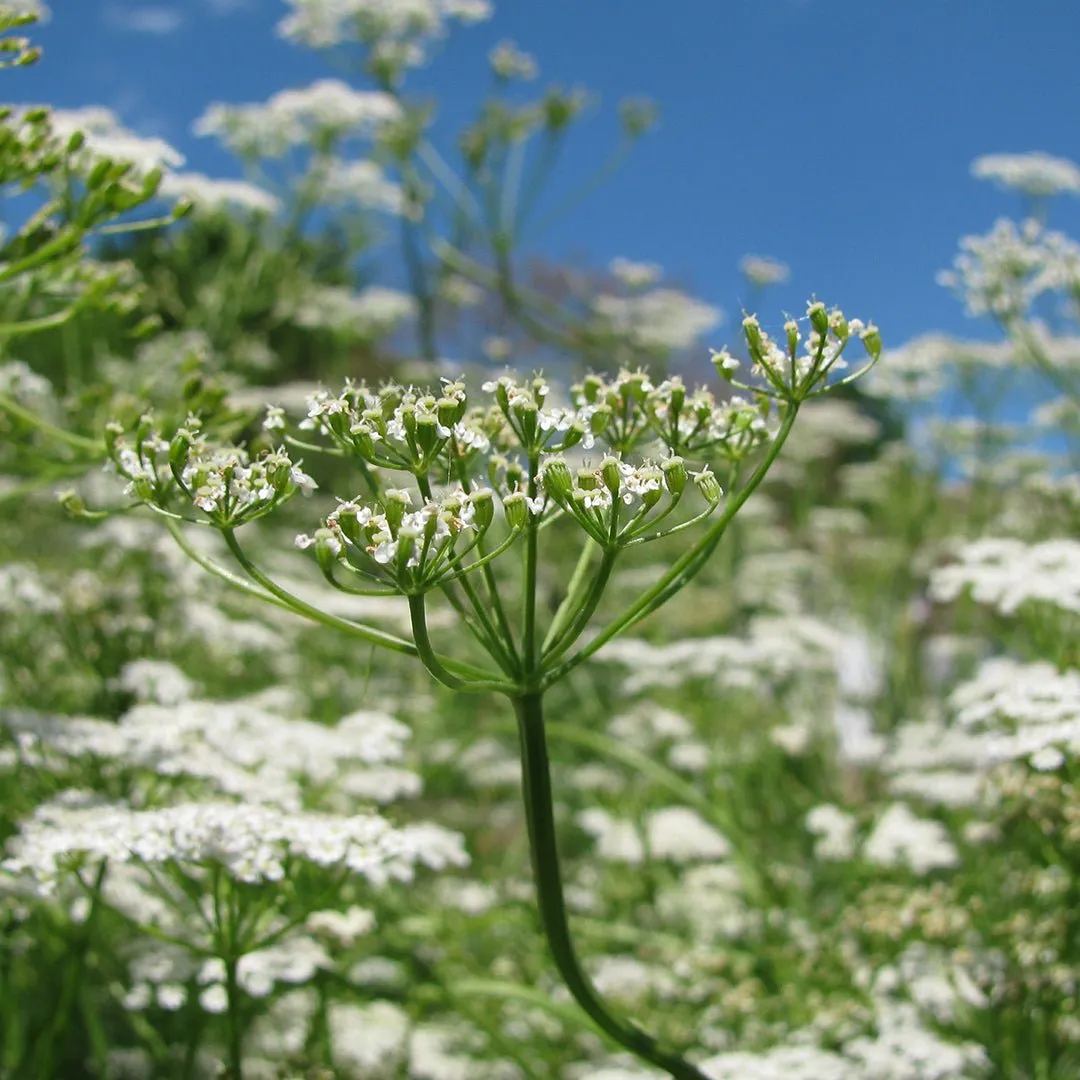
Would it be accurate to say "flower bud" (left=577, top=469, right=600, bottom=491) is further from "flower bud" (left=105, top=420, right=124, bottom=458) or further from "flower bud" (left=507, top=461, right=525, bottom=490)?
"flower bud" (left=105, top=420, right=124, bottom=458)

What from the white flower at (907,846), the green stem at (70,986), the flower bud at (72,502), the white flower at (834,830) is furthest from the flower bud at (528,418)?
the white flower at (834,830)

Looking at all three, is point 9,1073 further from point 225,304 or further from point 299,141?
point 299,141

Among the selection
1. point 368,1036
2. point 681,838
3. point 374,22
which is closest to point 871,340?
point 368,1036

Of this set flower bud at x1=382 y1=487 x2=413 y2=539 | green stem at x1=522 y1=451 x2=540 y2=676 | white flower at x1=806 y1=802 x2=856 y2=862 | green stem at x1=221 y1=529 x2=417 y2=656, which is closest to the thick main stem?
green stem at x1=522 y1=451 x2=540 y2=676

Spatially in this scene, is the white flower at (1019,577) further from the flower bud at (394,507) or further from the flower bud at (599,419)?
the flower bud at (394,507)

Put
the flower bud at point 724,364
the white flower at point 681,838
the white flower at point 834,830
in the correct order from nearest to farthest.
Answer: the flower bud at point 724,364 < the white flower at point 834,830 < the white flower at point 681,838

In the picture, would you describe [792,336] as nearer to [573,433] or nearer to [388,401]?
[573,433]
